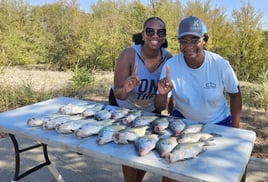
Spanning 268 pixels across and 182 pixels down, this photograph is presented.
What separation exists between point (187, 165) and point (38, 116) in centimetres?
124

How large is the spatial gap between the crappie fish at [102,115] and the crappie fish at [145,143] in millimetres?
461

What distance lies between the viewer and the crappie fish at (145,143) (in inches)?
60.5

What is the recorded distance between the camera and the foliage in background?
331 inches

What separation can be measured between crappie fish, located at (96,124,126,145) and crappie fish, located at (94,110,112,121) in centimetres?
23

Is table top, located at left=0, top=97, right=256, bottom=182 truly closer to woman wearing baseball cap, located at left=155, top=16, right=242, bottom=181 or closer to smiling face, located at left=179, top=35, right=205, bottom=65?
woman wearing baseball cap, located at left=155, top=16, right=242, bottom=181

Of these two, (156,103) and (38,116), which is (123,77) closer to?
(156,103)

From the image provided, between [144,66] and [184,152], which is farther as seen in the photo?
[144,66]

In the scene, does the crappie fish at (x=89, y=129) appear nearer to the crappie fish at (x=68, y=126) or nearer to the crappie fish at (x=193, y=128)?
the crappie fish at (x=68, y=126)

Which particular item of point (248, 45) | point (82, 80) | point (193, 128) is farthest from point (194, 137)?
point (248, 45)

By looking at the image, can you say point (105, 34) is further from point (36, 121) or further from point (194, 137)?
point (194, 137)

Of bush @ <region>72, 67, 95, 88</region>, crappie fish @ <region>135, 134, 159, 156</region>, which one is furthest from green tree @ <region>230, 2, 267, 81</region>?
crappie fish @ <region>135, 134, 159, 156</region>

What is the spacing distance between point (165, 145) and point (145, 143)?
0.36 ft

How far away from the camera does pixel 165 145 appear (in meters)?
1.55

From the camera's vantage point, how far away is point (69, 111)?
215 centimetres
